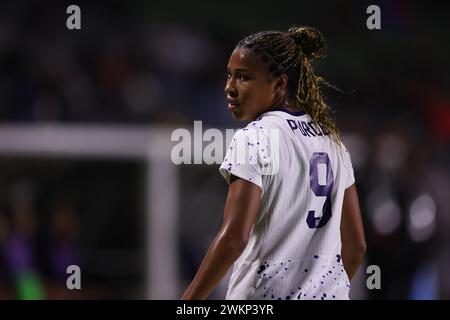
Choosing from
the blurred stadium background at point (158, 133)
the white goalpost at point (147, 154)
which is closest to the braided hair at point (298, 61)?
the blurred stadium background at point (158, 133)

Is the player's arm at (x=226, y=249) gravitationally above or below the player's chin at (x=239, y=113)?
below

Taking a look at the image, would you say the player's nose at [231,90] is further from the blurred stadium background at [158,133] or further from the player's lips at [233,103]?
the blurred stadium background at [158,133]

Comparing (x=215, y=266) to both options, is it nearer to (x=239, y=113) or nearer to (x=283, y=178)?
(x=283, y=178)

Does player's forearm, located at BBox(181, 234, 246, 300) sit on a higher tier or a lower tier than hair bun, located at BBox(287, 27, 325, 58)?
lower

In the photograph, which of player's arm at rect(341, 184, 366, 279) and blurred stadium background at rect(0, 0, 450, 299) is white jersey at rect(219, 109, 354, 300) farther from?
blurred stadium background at rect(0, 0, 450, 299)

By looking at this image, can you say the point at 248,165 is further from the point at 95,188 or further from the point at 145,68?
the point at 145,68

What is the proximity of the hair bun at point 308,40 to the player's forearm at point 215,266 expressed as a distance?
0.80 metres

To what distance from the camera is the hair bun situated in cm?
300

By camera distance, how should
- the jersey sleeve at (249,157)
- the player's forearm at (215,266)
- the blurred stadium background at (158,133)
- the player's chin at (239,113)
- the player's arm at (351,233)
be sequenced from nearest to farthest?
1. the player's forearm at (215,266)
2. the jersey sleeve at (249,157)
3. the player's chin at (239,113)
4. the player's arm at (351,233)
5. the blurred stadium background at (158,133)

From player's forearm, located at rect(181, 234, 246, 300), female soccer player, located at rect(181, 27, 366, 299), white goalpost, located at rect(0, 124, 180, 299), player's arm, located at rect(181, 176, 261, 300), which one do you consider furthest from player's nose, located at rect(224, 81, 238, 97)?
white goalpost, located at rect(0, 124, 180, 299)

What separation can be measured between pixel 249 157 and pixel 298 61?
48 cm

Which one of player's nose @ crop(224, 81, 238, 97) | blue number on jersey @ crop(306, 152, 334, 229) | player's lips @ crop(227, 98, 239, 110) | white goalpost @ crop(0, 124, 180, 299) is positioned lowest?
white goalpost @ crop(0, 124, 180, 299)

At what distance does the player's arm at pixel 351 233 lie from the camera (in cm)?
303
